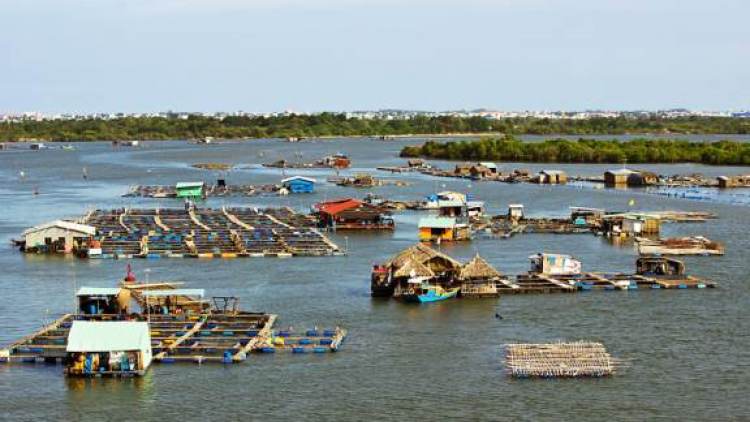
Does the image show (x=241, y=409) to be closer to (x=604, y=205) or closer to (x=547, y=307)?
(x=547, y=307)

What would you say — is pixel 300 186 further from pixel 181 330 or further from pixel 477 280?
pixel 181 330

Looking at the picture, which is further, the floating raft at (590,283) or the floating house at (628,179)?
the floating house at (628,179)

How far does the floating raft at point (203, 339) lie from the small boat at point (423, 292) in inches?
129

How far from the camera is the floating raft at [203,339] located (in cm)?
1897

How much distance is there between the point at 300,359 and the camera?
1903 cm

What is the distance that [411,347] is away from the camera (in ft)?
65.5

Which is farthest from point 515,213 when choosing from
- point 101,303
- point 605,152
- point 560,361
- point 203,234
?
point 605,152

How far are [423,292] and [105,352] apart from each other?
308 inches

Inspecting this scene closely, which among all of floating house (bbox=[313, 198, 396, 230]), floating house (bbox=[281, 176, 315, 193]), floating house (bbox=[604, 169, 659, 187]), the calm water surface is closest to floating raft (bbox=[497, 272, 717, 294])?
the calm water surface

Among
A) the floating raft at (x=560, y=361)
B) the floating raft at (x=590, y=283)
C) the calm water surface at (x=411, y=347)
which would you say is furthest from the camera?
the floating raft at (x=590, y=283)

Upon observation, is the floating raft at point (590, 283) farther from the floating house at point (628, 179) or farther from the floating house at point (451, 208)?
the floating house at point (628, 179)

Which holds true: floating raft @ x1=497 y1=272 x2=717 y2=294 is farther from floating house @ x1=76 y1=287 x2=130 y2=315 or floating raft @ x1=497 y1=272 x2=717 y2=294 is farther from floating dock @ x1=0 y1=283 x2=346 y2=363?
floating house @ x1=76 y1=287 x2=130 y2=315

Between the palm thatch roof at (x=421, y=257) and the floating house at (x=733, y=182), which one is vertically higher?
the palm thatch roof at (x=421, y=257)

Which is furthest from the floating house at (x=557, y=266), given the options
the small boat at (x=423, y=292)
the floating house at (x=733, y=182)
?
the floating house at (x=733, y=182)
